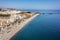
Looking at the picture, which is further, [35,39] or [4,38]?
[35,39]

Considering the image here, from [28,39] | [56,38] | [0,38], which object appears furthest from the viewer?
[56,38]

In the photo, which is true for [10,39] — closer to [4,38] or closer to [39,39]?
[4,38]

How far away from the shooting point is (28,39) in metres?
10.3

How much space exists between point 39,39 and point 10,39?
2.00 meters

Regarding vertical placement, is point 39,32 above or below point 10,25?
below

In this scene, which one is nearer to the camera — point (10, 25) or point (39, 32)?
point (39, 32)

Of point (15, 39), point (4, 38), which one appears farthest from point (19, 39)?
point (4, 38)

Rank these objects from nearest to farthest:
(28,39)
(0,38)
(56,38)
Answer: (0,38) → (28,39) → (56,38)

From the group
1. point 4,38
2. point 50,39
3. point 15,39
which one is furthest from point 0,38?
point 50,39

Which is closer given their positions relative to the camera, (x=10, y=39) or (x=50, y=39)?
(x=10, y=39)

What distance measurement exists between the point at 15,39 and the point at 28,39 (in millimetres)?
870

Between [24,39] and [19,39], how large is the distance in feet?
1.08

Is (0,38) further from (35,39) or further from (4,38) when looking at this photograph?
(35,39)

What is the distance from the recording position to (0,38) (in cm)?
967
